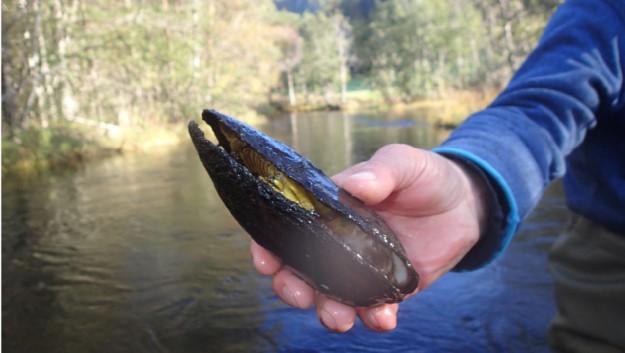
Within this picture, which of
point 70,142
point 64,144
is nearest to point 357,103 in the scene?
point 70,142

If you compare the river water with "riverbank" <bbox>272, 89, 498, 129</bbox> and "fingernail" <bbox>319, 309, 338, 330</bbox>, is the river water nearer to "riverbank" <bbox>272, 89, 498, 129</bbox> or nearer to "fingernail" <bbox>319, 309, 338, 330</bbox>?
"fingernail" <bbox>319, 309, 338, 330</bbox>

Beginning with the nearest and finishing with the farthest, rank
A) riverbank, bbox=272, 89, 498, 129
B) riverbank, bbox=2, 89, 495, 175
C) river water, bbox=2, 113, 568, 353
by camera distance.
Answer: river water, bbox=2, 113, 568, 353 → riverbank, bbox=2, 89, 495, 175 → riverbank, bbox=272, 89, 498, 129

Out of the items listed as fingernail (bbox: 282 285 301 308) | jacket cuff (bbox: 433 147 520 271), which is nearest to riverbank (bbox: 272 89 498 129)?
jacket cuff (bbox: 433 147 520 271)

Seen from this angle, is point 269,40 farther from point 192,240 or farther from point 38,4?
point 192,240

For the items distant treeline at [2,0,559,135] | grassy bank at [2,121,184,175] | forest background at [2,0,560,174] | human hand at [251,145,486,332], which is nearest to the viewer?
human hand at [251,145,486,332]

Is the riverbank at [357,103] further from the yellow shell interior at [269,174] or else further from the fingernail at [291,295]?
the yellow shell interior at [269,174]

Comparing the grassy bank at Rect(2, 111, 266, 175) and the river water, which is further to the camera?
the grassy bank at Rect(2, 111, 266, 175)

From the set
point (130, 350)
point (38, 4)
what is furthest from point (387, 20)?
Result: point (130, 350)
